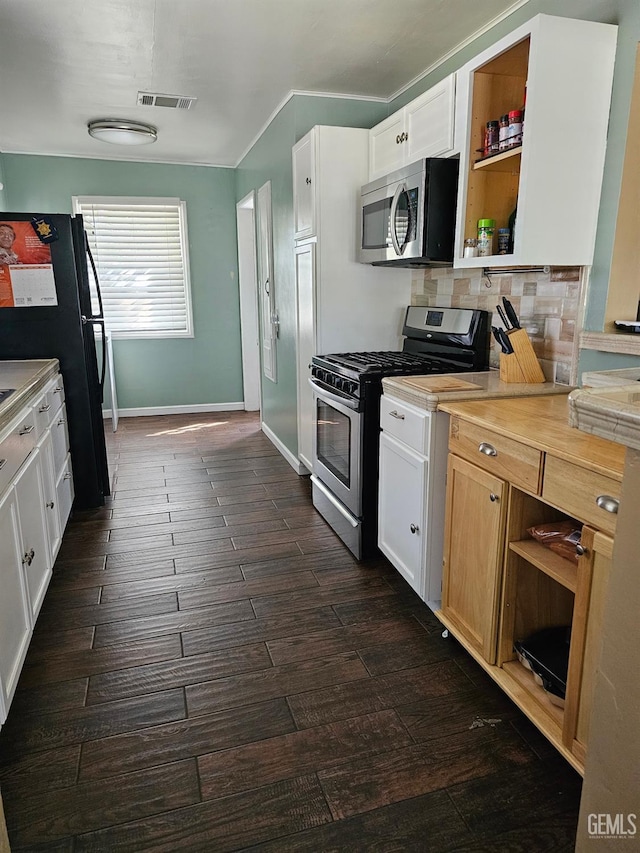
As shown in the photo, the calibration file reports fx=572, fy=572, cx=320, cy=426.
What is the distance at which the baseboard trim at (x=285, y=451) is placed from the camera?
4028mm

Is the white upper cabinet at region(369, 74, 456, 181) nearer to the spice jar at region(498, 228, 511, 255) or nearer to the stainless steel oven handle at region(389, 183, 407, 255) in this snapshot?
the stainless steel oven handle at region(389, 183, 407, 255)

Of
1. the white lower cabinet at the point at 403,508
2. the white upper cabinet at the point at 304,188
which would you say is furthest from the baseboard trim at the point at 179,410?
the white lower cabinet at the point at 403,508

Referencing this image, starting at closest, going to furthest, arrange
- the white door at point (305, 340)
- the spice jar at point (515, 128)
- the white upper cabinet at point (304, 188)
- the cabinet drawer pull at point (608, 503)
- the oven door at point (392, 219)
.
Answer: the cabinet drawer pull at point (608, 503), the spice jar at point (515, 128), the oven door at point (392, 219), the white upper cabinet at point (304, 188), the white door at point (305, 340)

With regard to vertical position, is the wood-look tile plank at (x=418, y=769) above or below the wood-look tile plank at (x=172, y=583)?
above

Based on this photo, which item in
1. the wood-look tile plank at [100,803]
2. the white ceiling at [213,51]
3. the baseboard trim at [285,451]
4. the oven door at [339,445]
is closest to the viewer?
the wood-look tile plank at [100,803]

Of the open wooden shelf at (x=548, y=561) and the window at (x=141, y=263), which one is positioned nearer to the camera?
the open wooden shelf at (x=548, y=561)

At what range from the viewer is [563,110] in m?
1.91

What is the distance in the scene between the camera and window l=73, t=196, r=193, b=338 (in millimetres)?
5449

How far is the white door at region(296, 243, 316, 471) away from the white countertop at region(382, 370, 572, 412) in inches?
45.5

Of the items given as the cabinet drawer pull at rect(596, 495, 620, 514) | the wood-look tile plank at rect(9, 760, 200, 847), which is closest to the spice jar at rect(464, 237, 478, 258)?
the cabinet drawer pull at rect(596, 495, 620, 514)

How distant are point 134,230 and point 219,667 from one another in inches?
185

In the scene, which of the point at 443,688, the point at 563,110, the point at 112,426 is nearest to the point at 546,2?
the point at 563,110

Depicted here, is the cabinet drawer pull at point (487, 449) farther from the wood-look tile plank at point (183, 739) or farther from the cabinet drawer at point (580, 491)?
the wood-look tile plank at point (183, 739)

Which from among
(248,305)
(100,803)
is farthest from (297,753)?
(248,305)
